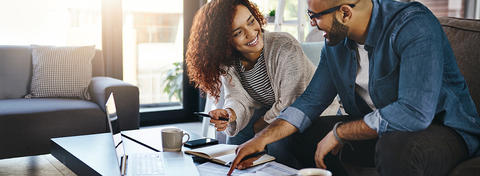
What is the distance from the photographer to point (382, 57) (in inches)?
48.2

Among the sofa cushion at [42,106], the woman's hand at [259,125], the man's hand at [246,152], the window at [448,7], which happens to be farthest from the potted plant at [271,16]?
the man's hand at [246,152]

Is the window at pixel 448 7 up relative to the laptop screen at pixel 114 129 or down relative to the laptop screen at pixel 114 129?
up

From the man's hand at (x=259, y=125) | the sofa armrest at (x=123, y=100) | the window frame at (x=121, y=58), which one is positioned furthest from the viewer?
the window frame at (x=121, y=58)

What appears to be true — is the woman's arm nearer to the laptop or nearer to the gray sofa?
the laptop

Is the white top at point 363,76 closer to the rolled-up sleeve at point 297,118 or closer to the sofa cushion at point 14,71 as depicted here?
the rolled-up sleeve at point 297,118

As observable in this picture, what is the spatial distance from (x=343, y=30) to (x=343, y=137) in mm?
307

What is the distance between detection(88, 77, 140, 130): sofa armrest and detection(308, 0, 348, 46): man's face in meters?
1.65

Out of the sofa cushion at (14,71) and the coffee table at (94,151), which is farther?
the sofa cushion at (14,71)

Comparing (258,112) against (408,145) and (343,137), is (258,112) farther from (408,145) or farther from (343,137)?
(408,145)

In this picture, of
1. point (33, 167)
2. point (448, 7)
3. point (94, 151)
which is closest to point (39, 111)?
point (33, 167)

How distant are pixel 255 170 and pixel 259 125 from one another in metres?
0.71

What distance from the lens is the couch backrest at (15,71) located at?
9.04ft

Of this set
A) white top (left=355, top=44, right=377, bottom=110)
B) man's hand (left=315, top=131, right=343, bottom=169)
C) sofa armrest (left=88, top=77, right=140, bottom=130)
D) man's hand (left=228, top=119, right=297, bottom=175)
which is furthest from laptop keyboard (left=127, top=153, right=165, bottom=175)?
sofa armrest (left=88, top=77, right=140, bottom=130)

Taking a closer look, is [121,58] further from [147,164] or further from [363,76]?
[363,76]
